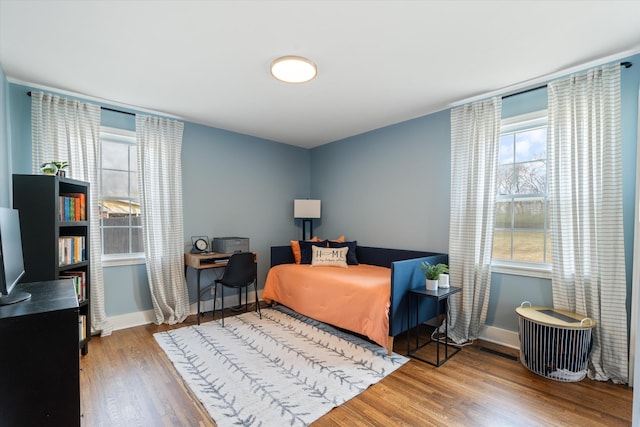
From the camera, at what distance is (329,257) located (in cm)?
393

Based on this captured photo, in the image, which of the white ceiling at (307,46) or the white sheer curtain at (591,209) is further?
the white sheer curtain at (591,209)

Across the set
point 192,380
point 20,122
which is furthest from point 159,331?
point 20,122

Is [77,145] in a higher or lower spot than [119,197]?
higher

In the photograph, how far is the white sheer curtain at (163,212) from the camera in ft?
11.0

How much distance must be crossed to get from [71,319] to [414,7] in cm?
Result: 234

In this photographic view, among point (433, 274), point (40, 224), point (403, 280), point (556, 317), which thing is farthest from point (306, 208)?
point (556, 317)

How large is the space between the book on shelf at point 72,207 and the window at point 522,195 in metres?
3.95

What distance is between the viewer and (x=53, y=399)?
125 cm

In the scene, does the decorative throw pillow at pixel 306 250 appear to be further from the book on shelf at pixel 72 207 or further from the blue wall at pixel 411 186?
the book on shelf at pixel 72 207

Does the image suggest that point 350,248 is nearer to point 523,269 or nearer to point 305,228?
point 305,228

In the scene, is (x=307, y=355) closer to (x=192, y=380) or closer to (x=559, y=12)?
(x=192, y=380)

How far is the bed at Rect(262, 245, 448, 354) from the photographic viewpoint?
267 cm

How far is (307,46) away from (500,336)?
3098 millimetres

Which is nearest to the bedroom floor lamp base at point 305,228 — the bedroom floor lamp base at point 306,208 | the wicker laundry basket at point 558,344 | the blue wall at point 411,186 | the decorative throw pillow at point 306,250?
the blue wall at point 411,186
